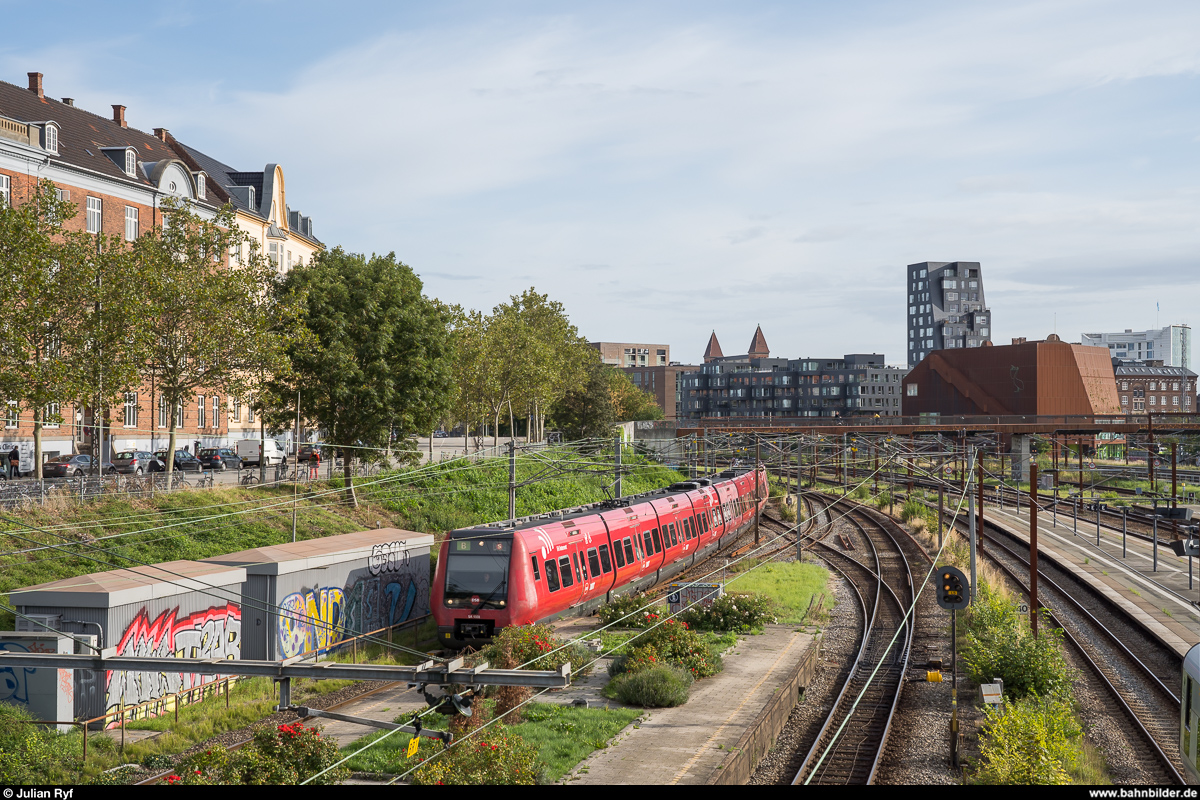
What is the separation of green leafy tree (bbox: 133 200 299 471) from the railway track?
22.6 metres

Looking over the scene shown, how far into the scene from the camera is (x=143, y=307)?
107 feet

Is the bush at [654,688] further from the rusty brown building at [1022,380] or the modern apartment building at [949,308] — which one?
the modern apartment building at [949,308]

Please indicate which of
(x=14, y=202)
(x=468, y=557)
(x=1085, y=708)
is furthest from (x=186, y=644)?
(x=14, y=202)

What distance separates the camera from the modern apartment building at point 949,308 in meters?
167

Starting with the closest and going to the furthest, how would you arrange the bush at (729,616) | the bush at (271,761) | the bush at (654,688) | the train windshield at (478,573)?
the bush at (271,761), the bush at (654,688), the train windshield at (478,573), the bush at (729,616)

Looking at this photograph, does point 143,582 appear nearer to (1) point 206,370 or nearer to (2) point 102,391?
(2) point 102,391

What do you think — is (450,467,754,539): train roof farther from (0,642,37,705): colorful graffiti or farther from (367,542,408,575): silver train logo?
(0,642,37,705): colorful graffiti

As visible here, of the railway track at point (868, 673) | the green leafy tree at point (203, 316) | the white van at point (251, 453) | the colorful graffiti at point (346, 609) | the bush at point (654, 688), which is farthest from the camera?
the white van at point (251, 453)

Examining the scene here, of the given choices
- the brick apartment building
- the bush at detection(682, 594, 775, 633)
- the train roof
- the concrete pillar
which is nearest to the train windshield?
the train roof

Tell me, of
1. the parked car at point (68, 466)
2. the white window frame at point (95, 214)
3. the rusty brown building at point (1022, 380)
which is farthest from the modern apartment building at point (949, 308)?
the parked car at point (68, 466)

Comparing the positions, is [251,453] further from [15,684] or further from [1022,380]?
[1022,380]

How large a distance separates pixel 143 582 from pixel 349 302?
2136 cm

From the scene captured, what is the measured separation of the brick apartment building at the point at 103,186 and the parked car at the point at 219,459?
244cm

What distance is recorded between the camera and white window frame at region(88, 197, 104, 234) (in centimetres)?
4980
